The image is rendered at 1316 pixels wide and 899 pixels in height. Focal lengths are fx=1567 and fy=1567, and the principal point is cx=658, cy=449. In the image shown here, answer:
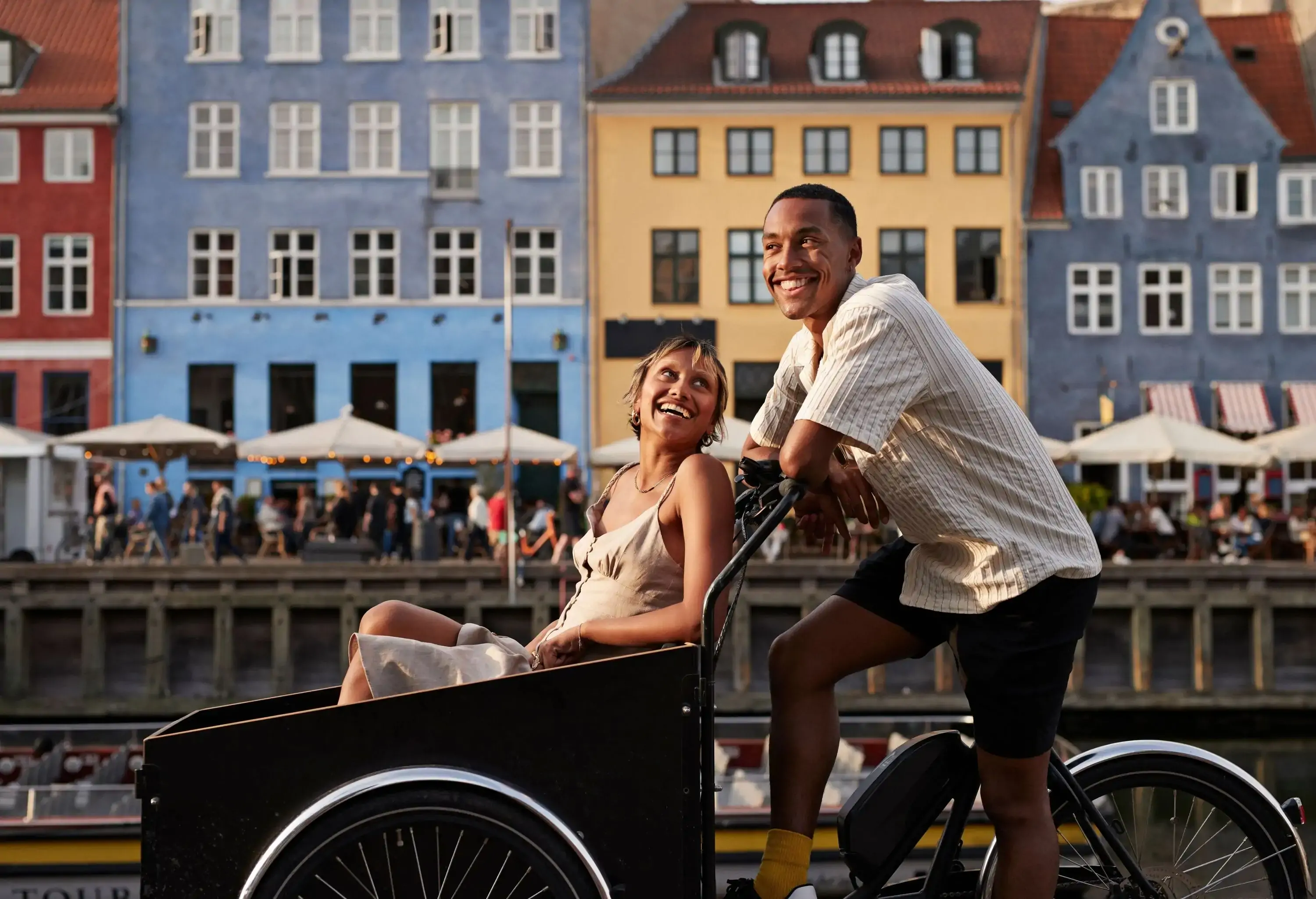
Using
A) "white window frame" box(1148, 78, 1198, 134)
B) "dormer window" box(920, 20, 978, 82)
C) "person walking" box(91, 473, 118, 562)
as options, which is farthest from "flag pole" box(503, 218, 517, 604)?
"white window frame" box(1148, 78, 1198, 134)

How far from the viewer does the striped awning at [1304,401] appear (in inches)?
1312

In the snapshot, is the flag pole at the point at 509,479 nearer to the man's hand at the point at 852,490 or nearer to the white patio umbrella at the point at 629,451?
the white patio umbrella at the point at 629,451

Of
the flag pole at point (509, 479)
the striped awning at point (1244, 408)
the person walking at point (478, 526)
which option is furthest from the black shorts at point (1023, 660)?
the striped awning at point (1244, 408)

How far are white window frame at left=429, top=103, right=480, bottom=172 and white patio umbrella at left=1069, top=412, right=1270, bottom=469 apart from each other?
1562 centimetres

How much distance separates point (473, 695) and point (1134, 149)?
3417 cm

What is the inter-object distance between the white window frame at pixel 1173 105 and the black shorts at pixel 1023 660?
3380 centimetres

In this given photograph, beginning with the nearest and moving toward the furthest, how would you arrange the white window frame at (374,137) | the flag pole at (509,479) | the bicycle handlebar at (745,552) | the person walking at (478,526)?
the bicycle handlebar at (745,552) → the flag pole at (509,479) → the person walking at (478,526) → the white window frame at (374,137)

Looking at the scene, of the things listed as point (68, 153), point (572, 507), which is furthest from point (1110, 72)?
point (68, 153)

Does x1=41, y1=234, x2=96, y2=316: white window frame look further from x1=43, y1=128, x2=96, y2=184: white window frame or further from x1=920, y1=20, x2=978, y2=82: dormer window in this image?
x1=920, y1=20, x2=978, y2=82: dormer window

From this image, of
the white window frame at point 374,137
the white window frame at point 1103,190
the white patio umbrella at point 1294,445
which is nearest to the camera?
the white patio umbrella at point 1294,445

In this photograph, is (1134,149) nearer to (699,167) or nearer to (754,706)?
(699,167)

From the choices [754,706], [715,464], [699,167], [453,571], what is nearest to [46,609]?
[453,571]

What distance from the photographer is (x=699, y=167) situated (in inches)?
1352

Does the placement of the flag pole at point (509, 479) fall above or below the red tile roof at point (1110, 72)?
below
